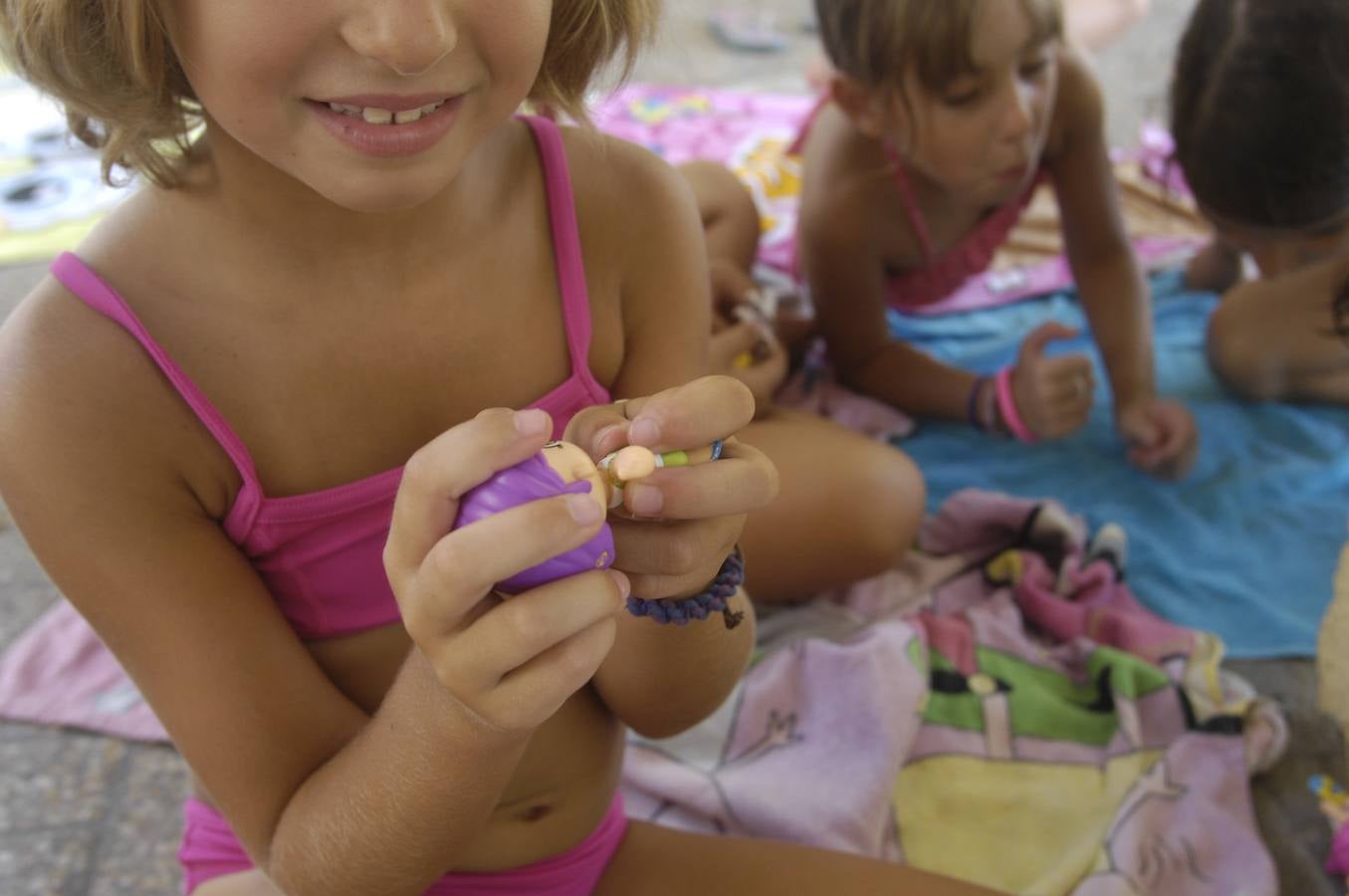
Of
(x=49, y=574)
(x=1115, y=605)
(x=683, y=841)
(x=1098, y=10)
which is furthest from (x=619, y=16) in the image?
(x=1098, y=10)

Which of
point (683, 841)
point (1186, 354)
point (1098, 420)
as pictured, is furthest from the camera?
point (1186, 354)

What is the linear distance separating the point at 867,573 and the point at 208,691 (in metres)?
0.81

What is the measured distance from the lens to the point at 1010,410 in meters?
1.57

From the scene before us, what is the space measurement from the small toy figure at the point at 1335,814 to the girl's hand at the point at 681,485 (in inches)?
28.3

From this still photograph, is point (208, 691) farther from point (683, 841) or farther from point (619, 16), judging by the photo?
point (619, 16)

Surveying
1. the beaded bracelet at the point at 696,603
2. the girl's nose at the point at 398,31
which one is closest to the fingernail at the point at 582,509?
the beaded bracelet at the point at 696,603

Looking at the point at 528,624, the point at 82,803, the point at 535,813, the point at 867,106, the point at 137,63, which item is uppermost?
the point at 137,63

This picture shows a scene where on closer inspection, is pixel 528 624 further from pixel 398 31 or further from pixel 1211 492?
pixel 1211 492

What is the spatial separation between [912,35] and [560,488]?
110cm

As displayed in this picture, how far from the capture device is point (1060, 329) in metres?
1.57

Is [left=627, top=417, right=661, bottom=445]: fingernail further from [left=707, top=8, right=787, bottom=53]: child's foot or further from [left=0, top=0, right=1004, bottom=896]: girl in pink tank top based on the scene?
[left=707, top=8, right=787, bottom=53]: child's foot

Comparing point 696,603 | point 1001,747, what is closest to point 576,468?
point 696,603

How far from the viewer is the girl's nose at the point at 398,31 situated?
1.91 feet

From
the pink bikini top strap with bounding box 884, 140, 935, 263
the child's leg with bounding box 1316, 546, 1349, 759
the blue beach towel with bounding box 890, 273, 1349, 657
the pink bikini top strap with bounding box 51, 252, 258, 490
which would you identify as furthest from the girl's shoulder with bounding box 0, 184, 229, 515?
the pink bikini top strap with bounding box 884, 140, 935, 263
